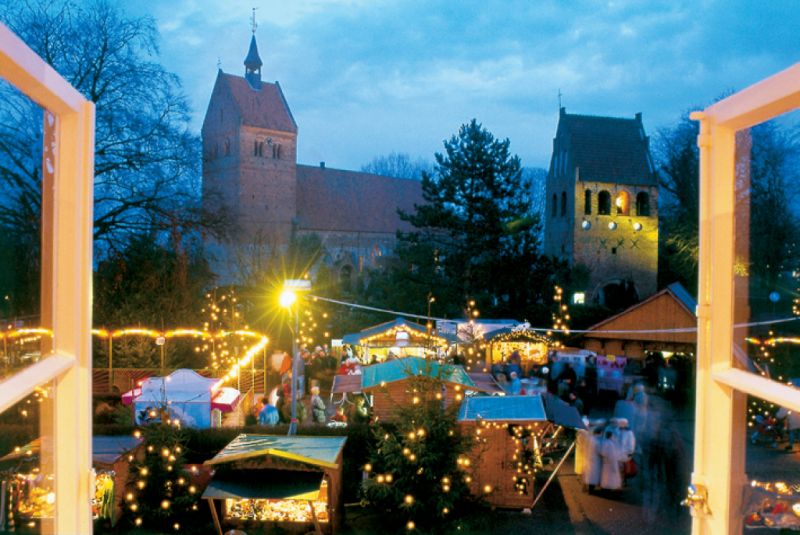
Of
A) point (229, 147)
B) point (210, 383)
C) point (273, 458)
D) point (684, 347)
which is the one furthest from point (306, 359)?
point (229, 147)

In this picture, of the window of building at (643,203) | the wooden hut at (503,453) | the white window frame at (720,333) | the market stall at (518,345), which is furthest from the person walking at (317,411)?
the window of building at (643,203)

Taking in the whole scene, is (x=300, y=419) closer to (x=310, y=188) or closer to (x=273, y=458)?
(x=273, y=458)

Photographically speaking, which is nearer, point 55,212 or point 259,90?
point 55,212

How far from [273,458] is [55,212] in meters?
6.54

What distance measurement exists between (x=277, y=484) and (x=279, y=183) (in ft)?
153

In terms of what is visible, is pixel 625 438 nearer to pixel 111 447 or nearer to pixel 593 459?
pixel 593 459

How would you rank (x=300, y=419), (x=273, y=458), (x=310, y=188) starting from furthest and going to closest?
(x=310, y=188)
(x=300, y=419)
(x=273, y=458)

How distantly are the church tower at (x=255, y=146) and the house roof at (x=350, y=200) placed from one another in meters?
1.69

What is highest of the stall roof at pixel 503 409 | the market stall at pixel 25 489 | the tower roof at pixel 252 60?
the tower roof at pixel 252 60

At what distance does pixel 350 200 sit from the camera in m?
57.4

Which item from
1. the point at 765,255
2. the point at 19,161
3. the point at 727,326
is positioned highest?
the point at 19,161

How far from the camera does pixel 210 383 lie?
1204cm

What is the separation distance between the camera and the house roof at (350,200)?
55031 mm

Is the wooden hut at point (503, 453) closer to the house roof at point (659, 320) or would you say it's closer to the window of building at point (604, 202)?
the house roof at point (659, 320)
